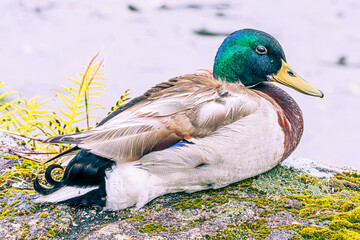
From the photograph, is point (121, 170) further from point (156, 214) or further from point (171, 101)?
point (171, 101)

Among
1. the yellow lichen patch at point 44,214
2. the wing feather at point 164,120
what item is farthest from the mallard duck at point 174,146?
the yellow lichen patch at point 44,214

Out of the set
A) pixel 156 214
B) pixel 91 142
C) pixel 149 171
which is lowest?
pixel 156 214

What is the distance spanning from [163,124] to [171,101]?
0.21 meters

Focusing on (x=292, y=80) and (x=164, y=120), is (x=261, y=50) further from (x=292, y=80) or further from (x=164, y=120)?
(x=164, y=120)

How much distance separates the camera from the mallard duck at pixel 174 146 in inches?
114

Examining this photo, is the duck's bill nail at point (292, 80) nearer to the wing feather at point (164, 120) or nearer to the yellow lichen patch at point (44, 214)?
the wing feather at point (164, 120)

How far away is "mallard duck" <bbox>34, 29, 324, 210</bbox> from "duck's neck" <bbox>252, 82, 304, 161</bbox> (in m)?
0.02

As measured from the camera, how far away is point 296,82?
340 centimetres

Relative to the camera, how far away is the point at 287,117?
131 inches

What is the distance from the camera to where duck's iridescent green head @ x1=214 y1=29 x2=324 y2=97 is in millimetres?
3338

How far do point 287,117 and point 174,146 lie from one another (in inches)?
37.4

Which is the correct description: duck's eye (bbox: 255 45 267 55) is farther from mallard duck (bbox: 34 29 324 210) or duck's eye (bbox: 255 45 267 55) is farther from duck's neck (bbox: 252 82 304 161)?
duck's neck (bbox: 252 82 304 161)

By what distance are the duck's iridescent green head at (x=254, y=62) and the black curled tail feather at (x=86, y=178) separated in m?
1.20

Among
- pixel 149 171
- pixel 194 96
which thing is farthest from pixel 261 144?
pixel 149 171
